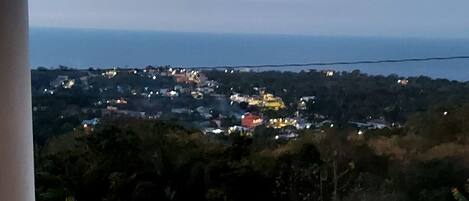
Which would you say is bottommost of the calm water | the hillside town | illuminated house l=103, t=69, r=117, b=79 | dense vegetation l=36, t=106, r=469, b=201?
dense vegetation l=36, t=106, r=469, b=201

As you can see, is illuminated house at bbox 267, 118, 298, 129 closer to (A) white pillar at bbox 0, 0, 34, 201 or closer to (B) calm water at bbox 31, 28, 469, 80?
(B) calm water at bbox 31, 28, 469, 80

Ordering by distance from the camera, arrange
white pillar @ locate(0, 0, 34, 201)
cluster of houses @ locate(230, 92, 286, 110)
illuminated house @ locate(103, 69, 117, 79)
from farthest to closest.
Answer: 1. cluster of houses @ locate(230, 92, 286, 110)
2. illuminated house @ locate(103, 69, 117, 79)
3. white pillar @ locate(0, 0, 34, 201)

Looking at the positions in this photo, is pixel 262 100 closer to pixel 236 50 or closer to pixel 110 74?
pixel 236 50

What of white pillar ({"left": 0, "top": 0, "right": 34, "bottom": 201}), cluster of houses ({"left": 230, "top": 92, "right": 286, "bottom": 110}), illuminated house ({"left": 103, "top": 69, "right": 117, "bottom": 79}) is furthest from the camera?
cluster of houses ({"left": 230, "top": 92, "right": 286, "bottom": 110})

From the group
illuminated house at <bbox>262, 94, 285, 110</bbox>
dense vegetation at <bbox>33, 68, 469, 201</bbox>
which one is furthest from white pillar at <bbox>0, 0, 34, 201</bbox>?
illuminated house at <bbox>262, 94, 285, 110</bbox>

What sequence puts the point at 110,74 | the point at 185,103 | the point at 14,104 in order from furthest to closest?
1. the point at 185,103
2. the point at 110,74
3. the point at 14,104

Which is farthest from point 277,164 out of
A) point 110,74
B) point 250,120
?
point 110,74
